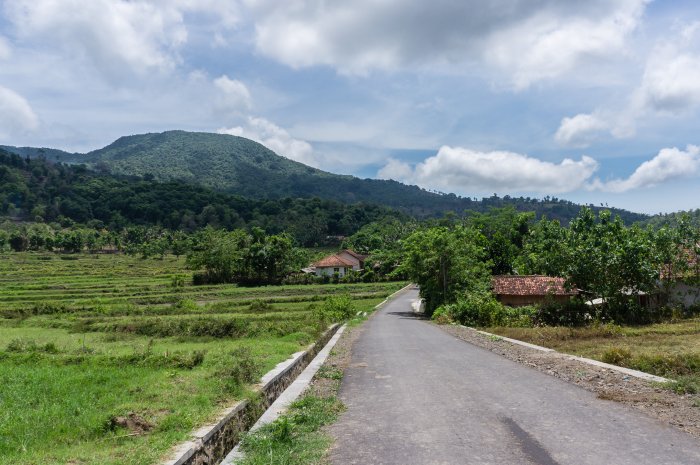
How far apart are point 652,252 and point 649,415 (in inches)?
1016

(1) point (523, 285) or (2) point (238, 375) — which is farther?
(1) point (523, 285)

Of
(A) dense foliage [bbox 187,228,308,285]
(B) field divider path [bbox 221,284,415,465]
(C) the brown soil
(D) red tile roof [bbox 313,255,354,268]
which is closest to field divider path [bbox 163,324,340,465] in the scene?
(B) field divider path [bbox 221,284,415,465]

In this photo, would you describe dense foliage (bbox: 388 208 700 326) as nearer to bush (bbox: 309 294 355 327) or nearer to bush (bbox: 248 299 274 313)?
bush (bbox: 309 294 355 327)

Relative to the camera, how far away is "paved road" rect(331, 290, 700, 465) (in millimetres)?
6082

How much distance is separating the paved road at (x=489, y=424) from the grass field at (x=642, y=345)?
2843mm

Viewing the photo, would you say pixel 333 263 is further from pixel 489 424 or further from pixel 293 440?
pixel 293 440

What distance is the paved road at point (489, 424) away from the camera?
608cm

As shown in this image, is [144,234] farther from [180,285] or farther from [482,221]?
[482,221]

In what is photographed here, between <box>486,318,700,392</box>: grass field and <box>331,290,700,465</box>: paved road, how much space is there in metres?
2.84

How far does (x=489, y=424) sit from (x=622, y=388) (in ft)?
14.4

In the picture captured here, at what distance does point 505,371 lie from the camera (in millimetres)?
12258

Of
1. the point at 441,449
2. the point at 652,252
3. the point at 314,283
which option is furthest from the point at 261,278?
the point at 441,449

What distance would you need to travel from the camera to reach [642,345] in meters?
18.8

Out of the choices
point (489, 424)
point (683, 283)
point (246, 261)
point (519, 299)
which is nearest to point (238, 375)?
point (489, 424)
